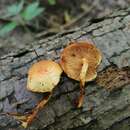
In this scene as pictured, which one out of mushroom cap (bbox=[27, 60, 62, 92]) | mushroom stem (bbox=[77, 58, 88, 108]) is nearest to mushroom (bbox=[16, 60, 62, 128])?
mushroom cap (bbox=[27, 60, 62, 92])

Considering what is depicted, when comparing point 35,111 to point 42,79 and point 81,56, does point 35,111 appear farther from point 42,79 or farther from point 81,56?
point 81,56

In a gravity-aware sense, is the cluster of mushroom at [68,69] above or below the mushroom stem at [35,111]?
above

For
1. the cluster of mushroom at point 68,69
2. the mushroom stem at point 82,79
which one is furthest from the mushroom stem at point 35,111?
the mushroom stem at point 82,79

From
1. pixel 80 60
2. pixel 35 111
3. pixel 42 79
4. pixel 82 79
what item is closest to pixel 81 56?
pixel 80 60

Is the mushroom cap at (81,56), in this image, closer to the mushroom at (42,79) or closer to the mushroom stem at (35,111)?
→ the mushroom at (42,79)

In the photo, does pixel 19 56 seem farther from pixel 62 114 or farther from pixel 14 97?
pixel 62 114

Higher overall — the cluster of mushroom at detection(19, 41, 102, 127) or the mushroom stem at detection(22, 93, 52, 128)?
the cluster of mushroom at detection(19, 41, 102, 127)

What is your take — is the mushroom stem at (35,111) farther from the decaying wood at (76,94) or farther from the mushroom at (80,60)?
the mushroom at (80,60)

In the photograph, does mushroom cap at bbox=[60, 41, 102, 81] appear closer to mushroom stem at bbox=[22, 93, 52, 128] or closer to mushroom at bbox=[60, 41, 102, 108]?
mushroom at bbox=[60, 41, 102, 108]
